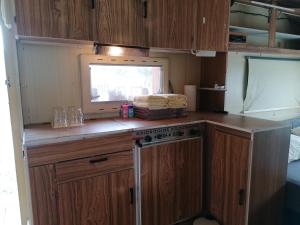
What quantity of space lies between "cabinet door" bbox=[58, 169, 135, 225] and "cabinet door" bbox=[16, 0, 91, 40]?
1.01 metres

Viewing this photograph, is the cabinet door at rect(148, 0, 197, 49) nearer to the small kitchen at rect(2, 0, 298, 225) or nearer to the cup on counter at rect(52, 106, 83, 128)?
the small kitchen at rect(2, 0, 298, 225)

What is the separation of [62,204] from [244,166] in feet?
4.28

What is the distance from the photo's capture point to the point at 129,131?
66.6 inches

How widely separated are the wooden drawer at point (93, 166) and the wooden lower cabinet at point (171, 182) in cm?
16

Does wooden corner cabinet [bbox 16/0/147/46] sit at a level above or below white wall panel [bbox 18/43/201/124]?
above

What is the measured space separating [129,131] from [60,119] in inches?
22.3

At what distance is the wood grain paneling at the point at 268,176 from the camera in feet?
5.63

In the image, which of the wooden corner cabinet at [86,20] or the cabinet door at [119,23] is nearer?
the wooden corner cabinet at [86,20]

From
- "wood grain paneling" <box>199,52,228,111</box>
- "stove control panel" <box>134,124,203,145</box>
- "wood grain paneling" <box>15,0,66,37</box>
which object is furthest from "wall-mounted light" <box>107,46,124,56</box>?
"wood grain paneling" <box>199,52,228,111</box>

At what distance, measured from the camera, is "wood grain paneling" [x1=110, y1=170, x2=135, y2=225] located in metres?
1.69

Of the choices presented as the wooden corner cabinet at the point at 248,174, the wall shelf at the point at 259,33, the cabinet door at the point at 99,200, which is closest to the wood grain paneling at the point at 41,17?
the cabinet door at the point at 99,200

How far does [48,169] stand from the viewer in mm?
1449

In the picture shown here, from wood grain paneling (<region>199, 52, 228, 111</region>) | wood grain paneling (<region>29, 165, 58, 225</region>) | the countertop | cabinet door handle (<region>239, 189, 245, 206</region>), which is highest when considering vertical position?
wood grain paneling (<region>199, 52, 228, 111</region>)

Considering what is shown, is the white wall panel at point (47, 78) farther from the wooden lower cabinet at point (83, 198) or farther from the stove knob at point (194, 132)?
the stove knob at point (194, 132)
